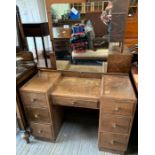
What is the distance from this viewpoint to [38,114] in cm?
146

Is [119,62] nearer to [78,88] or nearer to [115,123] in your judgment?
[78,88]

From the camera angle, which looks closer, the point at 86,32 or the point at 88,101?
the point at 88,101

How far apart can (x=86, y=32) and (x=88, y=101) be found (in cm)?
76

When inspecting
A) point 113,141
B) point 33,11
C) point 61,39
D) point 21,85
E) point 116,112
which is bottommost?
point 113,141

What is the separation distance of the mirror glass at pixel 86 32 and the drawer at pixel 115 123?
1.90 ft

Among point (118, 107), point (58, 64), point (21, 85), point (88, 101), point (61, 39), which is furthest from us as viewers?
point (58, 64)

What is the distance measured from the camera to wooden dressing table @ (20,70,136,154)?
1.22 m

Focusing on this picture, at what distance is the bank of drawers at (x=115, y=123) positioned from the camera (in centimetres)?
119

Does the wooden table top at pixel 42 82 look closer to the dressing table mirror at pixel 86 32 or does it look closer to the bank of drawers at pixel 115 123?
the dressing table mirror at pixel 86 32

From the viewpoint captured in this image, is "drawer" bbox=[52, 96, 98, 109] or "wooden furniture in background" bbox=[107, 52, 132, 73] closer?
"drawer" bbox=[52, 96, 98, 109]

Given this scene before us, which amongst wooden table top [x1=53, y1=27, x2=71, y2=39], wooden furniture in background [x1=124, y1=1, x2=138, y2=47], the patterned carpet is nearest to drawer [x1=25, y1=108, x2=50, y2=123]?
the patterned carpet

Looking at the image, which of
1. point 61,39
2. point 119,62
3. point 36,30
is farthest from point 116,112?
point 36,30

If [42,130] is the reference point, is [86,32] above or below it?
above

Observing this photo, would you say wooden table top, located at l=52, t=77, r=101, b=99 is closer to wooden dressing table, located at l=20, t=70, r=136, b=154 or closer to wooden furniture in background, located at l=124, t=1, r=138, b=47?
wooden dressing table, located at l=20, t=70, r=136, b=154
